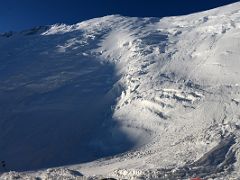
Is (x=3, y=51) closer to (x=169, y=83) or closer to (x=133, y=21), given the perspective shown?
(x=133, y=21)

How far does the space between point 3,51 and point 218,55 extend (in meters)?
37.1

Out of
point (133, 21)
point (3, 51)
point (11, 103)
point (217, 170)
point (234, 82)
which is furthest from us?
point (133, 21)

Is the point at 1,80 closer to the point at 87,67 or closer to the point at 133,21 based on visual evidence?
the point at 87,67

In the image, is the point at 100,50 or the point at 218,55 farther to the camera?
the point at 100,50

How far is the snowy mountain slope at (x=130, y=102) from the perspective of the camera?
46.9 meters

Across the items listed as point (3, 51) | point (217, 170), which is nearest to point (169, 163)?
point (217, 170)

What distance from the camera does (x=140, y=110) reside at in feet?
192

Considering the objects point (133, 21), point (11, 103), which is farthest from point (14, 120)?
point (133, 21)

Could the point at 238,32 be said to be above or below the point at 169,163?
above

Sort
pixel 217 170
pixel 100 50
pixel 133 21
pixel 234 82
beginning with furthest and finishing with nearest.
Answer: pixel 133 21 < pixel 100 50 < pixel 234 82 < pixel 217 170

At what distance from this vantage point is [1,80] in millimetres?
72062

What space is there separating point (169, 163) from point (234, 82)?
15064 millimetres

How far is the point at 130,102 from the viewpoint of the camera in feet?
199

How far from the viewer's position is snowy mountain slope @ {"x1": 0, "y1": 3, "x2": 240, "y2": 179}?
46938 mm
